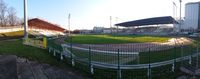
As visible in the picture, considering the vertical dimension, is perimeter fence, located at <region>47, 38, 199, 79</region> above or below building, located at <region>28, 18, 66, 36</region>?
below

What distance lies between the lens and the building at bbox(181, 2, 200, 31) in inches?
3083

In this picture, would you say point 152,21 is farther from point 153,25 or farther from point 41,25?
point 41,25

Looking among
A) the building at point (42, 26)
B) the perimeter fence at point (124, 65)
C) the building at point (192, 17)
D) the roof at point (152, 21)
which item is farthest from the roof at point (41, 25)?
the perimeter fence at point (124, 65)

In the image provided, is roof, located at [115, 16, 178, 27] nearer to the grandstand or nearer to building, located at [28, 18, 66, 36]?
the grandstand

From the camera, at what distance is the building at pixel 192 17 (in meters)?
78.3

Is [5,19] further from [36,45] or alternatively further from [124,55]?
[124,55]

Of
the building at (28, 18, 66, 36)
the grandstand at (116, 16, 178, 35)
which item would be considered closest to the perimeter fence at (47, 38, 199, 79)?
the building at (28, 18, 66, 36)

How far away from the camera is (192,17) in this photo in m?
79.8

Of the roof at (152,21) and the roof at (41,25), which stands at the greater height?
the roof at (152,21)

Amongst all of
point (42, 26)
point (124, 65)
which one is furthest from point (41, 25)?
point (124, 65)

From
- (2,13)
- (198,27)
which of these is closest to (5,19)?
(2,13)

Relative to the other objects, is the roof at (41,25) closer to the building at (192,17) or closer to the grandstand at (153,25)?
the grandstand at (153,25)

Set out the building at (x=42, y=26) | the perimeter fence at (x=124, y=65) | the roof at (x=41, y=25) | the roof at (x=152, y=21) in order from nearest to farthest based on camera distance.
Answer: the perimeter fence at (x=124, y=65) → the building at (x=42, y=26) → the roof at (x=41, y=25) → the roof at (x=152, y=21)

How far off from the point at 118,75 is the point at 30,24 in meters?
51.1
